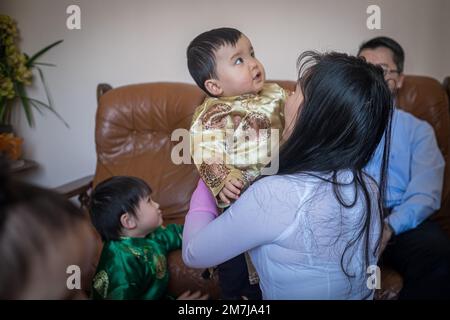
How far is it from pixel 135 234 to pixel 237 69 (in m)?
0.35

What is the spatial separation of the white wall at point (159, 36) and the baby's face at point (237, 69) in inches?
4.0

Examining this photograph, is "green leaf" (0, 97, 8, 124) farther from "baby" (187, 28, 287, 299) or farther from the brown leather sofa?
"baby" (187, 28, 287, 299)

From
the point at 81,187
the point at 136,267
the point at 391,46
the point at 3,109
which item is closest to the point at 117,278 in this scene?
the point at 136,267

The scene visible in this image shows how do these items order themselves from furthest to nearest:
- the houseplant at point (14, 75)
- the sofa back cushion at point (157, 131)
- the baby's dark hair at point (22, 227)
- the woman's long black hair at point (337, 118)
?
the sofa back cushion at point (157, 131), the houseplant at point (14, 75), the woman's long black hair at point (337, 118), the baby's dark hair at point (22, 227)

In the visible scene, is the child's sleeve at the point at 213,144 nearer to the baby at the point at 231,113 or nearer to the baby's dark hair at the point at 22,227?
the baby at the point at 231,113

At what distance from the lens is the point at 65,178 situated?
74 cm

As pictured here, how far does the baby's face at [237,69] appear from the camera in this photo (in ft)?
1.58

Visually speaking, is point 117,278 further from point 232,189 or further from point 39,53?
point 39,53

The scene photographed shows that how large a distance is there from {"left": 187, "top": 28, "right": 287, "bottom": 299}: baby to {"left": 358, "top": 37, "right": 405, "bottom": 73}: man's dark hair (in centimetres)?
34

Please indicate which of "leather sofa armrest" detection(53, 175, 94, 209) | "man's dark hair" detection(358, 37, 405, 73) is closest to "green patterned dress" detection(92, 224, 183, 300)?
"leather sofa armrest" detection(53, 175, 94, 209)

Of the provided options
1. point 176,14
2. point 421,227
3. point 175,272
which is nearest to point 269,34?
point 176,14

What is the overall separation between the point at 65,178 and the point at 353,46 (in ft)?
1.87

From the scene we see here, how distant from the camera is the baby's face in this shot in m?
0.48

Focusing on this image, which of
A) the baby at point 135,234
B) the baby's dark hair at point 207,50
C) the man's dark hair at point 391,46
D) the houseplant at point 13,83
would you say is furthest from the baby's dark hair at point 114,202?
the man's dark hair at point 391,46
